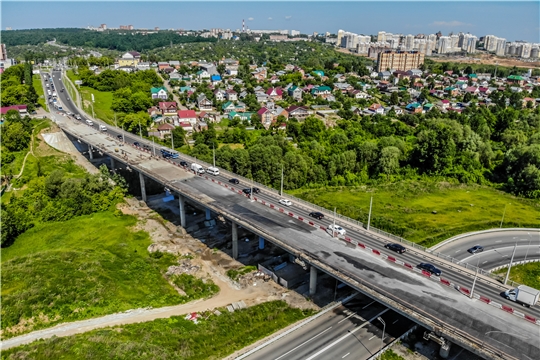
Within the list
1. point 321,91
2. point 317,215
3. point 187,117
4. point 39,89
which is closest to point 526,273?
point 317,215

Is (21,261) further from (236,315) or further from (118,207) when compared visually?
(236,315)

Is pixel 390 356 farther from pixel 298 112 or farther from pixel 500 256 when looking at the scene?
pixel 298 112

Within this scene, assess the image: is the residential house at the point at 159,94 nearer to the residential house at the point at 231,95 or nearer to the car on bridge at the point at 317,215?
the residential house at the point at 231,95

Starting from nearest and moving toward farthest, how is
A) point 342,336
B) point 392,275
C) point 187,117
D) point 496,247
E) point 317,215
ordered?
point 342,336, point 392,275, point 317,215, point 496,247, point 187,117

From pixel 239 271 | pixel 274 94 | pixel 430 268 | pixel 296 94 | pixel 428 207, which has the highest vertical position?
pixel 296 94

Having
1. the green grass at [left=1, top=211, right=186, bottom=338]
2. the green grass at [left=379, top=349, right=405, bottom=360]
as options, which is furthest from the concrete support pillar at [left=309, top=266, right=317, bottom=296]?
the green grass at [left=1, top=211, right=186, bottom=338]

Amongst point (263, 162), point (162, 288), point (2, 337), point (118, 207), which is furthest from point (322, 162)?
point (2, 337)

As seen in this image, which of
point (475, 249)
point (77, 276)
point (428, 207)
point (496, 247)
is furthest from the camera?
point (428, 207)
